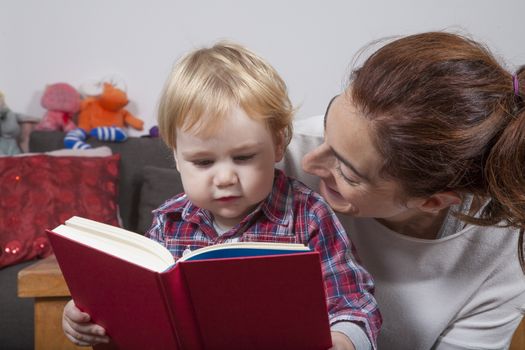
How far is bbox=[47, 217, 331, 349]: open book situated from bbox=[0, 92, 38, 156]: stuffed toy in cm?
195

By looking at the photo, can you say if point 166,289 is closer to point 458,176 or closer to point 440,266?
point 458,176

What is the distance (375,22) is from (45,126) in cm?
168

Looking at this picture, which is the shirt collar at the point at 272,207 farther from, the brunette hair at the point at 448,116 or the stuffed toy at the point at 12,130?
the stuffed toy at the point at 12,130

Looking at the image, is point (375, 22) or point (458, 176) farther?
point (375, 22)

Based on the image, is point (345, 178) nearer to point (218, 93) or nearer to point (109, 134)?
point (218, 93)

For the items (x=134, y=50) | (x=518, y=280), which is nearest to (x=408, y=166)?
(x=518, y=280)

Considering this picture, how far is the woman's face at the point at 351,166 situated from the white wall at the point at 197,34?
1.66 meters

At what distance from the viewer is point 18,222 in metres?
2.10

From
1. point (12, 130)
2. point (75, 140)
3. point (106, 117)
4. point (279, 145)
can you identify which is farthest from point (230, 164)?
point (12, 130)

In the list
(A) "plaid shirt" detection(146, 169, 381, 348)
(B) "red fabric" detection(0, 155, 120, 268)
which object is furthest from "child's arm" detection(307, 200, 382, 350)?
(B) "red fabric" detection(0, 155, 120, 268)

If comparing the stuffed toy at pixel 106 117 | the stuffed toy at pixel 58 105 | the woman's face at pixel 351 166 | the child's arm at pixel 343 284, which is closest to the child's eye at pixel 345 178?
the woman's face at pixel 351 166

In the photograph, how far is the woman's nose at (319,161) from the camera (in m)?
0.99

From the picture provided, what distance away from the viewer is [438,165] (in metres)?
0.90

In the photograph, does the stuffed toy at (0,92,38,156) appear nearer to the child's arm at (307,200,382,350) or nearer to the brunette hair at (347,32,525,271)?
the child's arm at (307,200,382,350)
